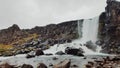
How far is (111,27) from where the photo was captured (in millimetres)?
132125

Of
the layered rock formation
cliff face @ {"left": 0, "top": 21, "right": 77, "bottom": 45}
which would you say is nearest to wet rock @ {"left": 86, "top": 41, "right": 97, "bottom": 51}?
the layered rock formation

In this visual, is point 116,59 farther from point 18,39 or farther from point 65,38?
point 18,39

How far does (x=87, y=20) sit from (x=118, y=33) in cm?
2892

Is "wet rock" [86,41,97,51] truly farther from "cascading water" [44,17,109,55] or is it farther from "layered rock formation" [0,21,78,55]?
"layered rock formation" [0,21,78,55]

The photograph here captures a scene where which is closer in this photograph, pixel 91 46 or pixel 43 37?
pixel 91 46

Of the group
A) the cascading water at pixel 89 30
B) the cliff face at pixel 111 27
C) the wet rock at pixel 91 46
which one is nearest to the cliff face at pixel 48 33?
the cascading water at pixel 89 30

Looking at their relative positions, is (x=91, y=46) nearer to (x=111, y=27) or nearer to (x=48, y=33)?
(x=111, y=27)

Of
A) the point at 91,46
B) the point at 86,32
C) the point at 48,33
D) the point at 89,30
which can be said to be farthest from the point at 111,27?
the point at 48,33

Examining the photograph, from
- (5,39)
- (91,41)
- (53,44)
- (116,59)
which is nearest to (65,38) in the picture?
A: (53,44)

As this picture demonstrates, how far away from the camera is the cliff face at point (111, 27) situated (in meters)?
122

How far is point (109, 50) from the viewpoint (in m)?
118

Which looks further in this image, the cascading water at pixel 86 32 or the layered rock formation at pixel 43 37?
the layered rock formation at pixel 43 37

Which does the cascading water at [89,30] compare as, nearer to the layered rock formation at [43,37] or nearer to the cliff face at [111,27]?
the cliff face at [111,27]

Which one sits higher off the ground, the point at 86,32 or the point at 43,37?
the point at 86,32
